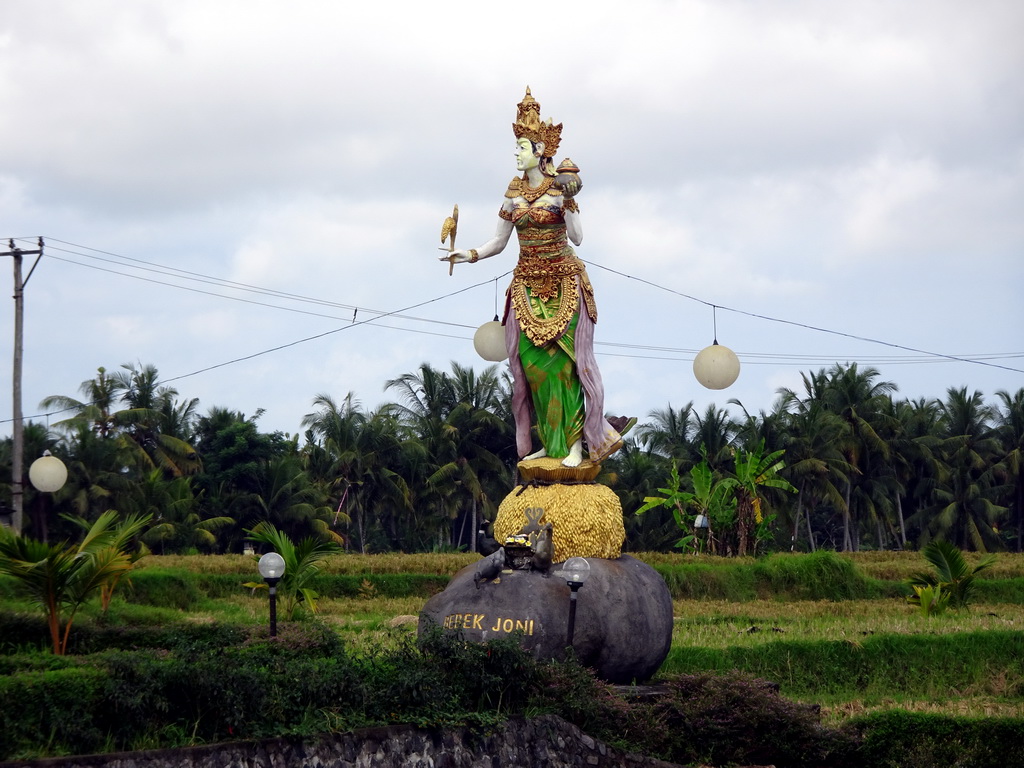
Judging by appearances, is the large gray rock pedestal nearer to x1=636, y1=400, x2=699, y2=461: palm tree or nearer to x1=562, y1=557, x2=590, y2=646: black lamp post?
x1=562, y1=557, x2=590, y2=646: black lamp post

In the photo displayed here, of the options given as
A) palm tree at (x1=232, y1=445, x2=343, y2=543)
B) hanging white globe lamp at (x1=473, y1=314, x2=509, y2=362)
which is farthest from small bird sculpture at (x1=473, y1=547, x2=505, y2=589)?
palm tree at (x1=232, y1=445, x2=343, y2=543)

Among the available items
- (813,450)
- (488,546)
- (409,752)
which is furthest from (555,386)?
(813,450)

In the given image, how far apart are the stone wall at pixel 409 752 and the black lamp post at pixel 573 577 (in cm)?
109

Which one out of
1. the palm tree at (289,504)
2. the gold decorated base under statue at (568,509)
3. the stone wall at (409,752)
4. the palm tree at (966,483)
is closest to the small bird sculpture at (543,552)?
the gold decorated base under statue at (568,509)

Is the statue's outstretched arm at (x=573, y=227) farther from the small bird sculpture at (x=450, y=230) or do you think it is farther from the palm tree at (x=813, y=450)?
the palm tree at (x=813, y=450)

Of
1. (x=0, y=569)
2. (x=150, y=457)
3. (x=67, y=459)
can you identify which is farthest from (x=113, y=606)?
(x=150, y=457)

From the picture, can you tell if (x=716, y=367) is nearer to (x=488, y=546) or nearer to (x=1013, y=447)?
(x=488, y=546)

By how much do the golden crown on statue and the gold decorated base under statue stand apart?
127 inches

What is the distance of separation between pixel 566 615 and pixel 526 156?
473 centimetres

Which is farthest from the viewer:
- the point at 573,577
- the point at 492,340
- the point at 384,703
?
→ the point at 492,340

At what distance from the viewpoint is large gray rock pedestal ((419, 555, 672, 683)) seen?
39.6 ft

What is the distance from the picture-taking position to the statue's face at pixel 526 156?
548 inches

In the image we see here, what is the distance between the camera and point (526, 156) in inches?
548

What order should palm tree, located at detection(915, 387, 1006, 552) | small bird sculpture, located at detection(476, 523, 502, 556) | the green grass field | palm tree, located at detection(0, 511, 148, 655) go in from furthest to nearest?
1. palm tree, located at detection(915, 387, 1006, 552)
2. the green grass field
3. small bird sculpture, located at detection(476, 523, 502, 556)
4. palm tree, located at detection(0, 511, 148, 655)
